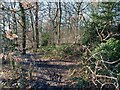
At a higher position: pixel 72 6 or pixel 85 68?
pixel 72 6

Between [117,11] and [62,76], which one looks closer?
[62,76]

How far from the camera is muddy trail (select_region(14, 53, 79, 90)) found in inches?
230

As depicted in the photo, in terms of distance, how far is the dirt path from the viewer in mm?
5883

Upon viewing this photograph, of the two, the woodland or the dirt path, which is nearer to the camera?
the woodland

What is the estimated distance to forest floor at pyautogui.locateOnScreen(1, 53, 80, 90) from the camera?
5.86m

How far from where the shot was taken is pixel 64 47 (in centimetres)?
666

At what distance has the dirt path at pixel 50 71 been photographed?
232 inches

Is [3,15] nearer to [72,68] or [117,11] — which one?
[72,68]

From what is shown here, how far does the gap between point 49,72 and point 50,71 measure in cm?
4

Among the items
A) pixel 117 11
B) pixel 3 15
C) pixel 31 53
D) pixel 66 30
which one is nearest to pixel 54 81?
pixel 31 53

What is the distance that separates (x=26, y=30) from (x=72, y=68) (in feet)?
4.35

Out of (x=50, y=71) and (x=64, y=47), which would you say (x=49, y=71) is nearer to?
(x=50, y=71)

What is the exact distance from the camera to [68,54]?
22.2 feet

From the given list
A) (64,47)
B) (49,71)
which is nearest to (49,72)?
(49,71)
